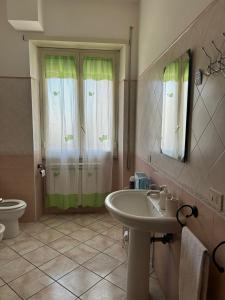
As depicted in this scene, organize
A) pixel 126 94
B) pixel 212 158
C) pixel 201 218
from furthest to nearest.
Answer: pixel 126 94, pixel 201 218, pixel 212 158

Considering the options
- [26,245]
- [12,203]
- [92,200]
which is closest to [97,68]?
[92,200]

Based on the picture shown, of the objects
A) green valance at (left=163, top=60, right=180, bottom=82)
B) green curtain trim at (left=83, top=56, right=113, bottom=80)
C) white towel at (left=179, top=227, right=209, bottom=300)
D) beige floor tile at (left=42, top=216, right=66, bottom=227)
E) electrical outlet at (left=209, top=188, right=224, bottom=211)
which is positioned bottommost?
beige floor tile at (left=42, top=216, right=66, bottom=227)

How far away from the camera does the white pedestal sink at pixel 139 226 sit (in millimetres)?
1523

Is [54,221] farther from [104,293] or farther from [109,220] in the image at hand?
[104,293]

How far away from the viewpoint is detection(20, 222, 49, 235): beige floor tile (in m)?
3.04

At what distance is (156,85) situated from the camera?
2.24 meters

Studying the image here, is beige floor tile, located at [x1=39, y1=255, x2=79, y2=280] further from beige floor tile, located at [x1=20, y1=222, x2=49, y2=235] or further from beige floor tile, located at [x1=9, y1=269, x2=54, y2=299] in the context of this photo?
beige floor tile, located at [x1=20, y1=222, x2=49, y2=235]

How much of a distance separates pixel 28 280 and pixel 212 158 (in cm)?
191

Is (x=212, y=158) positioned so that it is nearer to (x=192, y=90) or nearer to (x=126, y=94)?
(x=192, y=90)

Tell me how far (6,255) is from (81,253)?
2.56 ft

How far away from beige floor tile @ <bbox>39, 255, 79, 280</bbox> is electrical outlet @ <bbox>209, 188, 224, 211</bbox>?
1.64 metres

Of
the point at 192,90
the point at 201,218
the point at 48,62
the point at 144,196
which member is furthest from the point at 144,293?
the point at 48,62

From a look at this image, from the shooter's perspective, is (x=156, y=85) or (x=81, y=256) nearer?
(x=156, y=85)

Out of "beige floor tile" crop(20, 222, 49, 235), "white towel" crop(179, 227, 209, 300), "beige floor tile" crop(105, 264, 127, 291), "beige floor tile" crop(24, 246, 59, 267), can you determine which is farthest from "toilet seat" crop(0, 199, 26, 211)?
"white towel" crop(179, 227, 209, 300)
